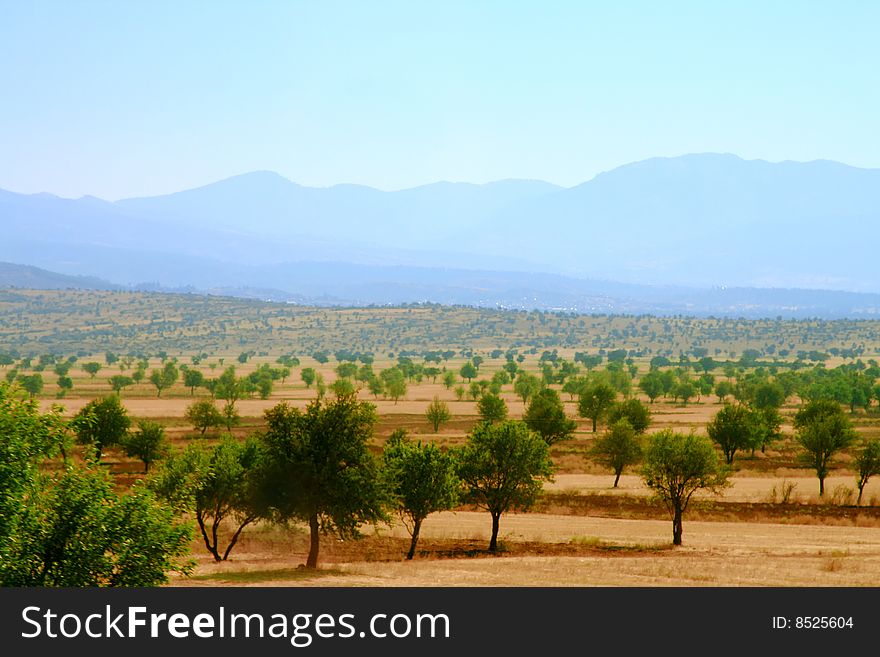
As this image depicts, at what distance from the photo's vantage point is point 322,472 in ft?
140

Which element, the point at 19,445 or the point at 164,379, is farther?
the point at 164,379

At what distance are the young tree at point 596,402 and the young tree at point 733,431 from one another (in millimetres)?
24826

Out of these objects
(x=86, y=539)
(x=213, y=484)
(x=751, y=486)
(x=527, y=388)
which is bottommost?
(x=751, y=486)

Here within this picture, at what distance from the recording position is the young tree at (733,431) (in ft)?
302

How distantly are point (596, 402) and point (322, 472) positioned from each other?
81.8 meters

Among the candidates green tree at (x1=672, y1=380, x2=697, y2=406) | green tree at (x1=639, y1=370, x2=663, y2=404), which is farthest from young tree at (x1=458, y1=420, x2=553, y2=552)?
green tree at (x1=672, y1=380, x2=697, y2=406)

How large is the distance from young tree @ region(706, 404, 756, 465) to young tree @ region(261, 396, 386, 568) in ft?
185

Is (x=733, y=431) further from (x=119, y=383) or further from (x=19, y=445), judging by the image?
(x=119, y=383)

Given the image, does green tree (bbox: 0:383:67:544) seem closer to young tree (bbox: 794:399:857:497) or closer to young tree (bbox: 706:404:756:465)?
young tree (bbox: 794:399:857:497)

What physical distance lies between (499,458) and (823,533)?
18.0 meters

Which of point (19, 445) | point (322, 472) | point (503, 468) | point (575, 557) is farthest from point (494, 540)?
point (19, 445)

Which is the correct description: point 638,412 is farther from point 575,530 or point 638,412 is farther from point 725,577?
point 725,577

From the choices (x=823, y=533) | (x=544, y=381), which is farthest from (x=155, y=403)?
(x=823, y=533)

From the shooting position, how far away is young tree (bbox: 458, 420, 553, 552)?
55594 mm
